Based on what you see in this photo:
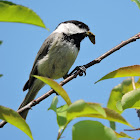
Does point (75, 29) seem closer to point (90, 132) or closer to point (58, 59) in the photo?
point (58, 59)

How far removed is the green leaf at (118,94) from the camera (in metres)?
0.83

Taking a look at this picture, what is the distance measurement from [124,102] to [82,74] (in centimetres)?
158

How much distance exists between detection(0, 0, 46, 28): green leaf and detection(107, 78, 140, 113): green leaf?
41cm

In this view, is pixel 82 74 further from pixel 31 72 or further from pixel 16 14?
pixel 16 14

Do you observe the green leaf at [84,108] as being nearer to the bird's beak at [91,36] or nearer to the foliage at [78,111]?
the foliage at [78,111]

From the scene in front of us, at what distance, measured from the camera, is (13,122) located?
707mm

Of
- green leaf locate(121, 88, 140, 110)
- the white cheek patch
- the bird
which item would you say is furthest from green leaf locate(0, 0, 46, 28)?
the white cheek patch

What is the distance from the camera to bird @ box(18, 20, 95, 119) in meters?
2.76

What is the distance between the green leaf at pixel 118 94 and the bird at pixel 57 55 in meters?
1.82

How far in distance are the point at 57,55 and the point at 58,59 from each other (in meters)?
0.05

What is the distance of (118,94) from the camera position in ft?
2.95

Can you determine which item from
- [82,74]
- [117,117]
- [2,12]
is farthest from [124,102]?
[82,74]

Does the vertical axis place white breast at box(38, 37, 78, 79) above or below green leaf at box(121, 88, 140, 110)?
above

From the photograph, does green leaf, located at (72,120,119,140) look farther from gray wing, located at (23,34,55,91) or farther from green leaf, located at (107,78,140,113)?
gray wing, located at (23,34,55,91)
